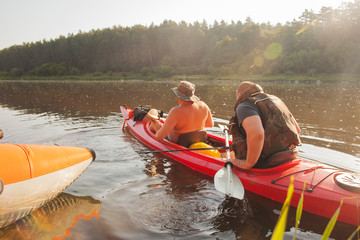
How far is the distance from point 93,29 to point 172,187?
4693 inches

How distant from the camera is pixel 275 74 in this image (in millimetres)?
53688

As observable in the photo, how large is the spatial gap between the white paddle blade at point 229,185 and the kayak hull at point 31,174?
75.8 inches

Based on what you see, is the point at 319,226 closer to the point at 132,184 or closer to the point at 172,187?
the point at 172,187

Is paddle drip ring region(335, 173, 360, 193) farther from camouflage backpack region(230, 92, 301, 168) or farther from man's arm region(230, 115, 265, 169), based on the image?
man's arm region(230, 115, 265, 169)

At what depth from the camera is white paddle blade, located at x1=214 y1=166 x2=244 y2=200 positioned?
3422 mm

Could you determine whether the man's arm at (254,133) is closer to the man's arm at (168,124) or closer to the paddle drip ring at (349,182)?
the paddle drip ring at (349,182)

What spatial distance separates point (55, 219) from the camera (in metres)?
3.62

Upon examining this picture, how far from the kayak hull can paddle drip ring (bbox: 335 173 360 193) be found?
3357 mm

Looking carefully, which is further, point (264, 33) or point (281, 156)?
point (264, 33)

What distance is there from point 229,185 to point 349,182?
1419 millimetres

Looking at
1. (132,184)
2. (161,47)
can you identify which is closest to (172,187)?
(132,184)

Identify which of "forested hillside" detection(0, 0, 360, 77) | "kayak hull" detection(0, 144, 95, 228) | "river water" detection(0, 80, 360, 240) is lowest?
"river water" detection(0, 80, 360, 240)

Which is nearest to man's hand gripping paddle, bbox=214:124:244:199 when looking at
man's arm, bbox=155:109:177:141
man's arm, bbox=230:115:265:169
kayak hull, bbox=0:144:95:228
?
man's arm, bbox=230:115:265:169

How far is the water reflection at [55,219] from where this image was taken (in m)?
3.27
